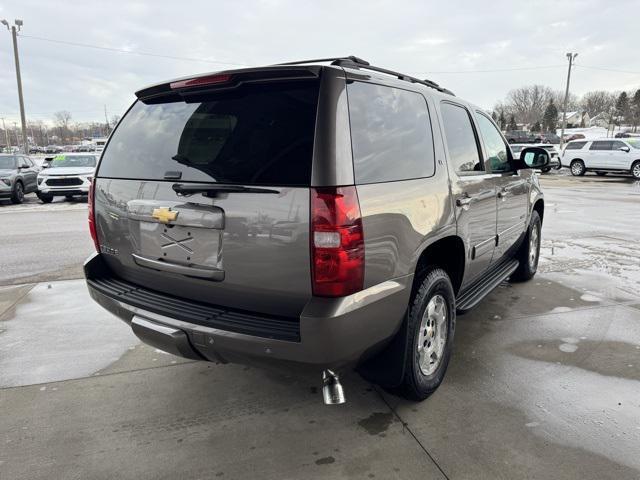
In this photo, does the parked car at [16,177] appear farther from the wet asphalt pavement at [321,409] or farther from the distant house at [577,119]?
the distant house at [577,119]

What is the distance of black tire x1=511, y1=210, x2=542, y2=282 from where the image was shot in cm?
532

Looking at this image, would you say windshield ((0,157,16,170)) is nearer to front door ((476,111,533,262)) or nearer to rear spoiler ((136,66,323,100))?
rear spoiler ((136,66,323,100))

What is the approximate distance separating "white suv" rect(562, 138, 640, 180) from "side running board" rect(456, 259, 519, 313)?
20.7m

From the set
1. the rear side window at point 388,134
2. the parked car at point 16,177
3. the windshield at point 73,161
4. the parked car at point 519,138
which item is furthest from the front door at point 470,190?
the parked car at point 519,138

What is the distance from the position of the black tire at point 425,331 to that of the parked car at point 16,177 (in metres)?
15.2

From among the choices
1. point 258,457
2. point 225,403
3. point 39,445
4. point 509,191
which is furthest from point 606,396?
point 39,445

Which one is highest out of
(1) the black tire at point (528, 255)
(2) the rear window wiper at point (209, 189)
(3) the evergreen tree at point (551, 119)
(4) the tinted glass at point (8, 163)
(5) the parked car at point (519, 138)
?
(3) the evergreen tree at point (551, 119)

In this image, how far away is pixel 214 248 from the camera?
238cm

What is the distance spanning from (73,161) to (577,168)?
75.1 feet

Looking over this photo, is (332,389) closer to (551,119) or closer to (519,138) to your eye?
(519,138)

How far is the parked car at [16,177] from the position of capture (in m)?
14.2

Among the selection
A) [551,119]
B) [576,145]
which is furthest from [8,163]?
[551,119]

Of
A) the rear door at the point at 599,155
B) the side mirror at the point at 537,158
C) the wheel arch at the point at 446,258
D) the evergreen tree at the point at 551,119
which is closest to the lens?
the wheel arch at the point at 446,258

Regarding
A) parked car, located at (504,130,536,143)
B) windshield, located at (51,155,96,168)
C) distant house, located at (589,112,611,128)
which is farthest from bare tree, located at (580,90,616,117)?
windshield, located at (51,155,96,168)
